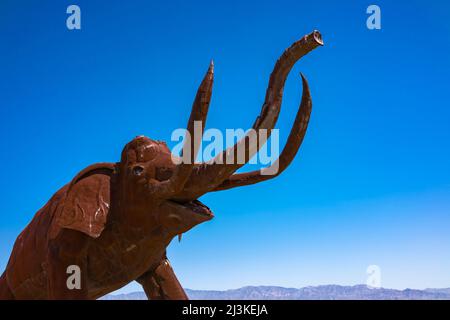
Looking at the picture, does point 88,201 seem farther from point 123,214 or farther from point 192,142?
point 192,142

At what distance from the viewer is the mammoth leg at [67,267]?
20.6ft

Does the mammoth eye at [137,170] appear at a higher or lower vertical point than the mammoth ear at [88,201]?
higher

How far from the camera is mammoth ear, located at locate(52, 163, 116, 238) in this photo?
636 centimetres

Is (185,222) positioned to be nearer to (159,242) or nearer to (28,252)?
(159,242)

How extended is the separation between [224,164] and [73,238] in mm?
2017

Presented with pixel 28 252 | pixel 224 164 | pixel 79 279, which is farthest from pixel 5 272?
pixel 224 164

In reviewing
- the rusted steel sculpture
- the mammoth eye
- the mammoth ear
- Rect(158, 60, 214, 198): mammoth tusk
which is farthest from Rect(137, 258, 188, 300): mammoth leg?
Rect(158, 60, 214, 198): mammoth tusk

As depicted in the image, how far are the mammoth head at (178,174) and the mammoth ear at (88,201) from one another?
0.04 ft

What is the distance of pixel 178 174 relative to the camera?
5914 mm

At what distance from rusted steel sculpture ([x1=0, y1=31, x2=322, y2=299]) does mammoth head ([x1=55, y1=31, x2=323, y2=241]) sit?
1 centimetres

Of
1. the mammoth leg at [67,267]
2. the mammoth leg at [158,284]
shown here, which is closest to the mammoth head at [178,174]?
the mammoth leg at [67,267]

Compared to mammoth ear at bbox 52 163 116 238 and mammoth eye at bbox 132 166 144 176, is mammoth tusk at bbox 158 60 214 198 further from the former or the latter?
mammoth ear at bbox 52 163 116 238

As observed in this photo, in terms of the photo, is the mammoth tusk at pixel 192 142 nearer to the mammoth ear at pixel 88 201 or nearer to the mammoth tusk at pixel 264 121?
the mammoth tusk at pixel 264 121
